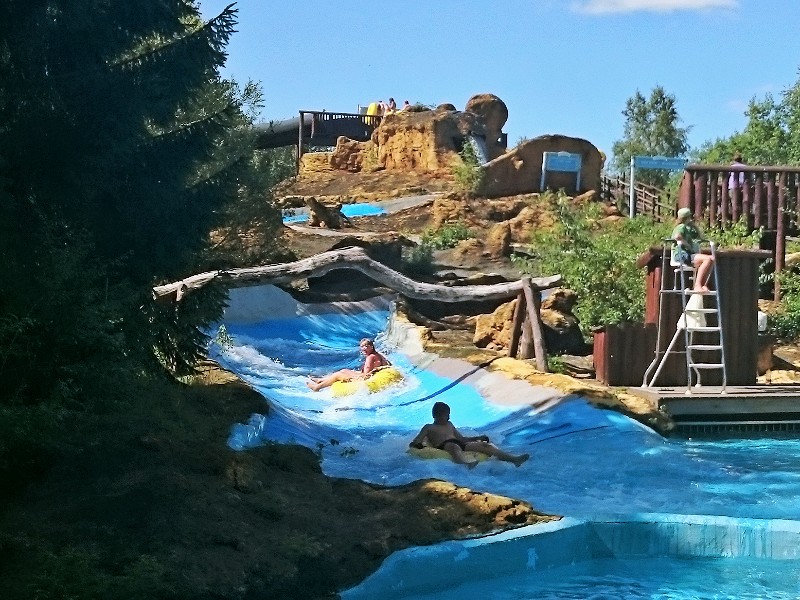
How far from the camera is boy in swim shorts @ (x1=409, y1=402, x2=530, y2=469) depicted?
9102 mm

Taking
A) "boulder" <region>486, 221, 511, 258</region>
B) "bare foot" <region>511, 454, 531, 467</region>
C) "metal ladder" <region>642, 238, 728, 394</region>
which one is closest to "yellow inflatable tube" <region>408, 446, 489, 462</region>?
"bare foot" <region>511, 454, 531, 467</region>

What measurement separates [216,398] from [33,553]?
5.16m

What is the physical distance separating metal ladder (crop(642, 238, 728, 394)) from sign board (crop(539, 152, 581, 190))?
761 inches

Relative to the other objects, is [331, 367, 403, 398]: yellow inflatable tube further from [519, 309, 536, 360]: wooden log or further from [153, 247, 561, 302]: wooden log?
[519, 309, 536, 360]: wooden log

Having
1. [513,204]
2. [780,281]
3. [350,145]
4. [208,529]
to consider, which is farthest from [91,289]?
[350,145]

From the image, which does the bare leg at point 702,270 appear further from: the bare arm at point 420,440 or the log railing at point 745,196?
the log railing at point 745,196

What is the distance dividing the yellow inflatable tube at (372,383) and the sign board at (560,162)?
720 inches

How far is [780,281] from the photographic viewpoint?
1739 cm

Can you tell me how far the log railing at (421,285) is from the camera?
12982 mm

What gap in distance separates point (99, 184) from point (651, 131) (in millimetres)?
50448

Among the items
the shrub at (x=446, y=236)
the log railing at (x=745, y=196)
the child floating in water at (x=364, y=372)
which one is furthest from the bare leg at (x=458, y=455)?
the shrub at (x=446, y=236)

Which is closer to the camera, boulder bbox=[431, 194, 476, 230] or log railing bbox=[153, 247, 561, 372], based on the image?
log railing bbox=[153, 247, 561, 372]

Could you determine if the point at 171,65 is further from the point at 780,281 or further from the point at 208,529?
the point at 780,281

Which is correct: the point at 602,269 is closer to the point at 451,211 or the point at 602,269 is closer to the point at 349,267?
the point at 349,267
